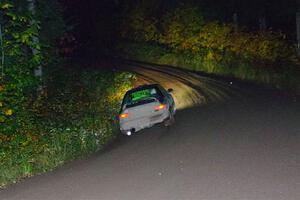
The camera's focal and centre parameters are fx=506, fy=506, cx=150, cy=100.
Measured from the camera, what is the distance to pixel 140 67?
41.0 meters

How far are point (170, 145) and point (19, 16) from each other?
605cm

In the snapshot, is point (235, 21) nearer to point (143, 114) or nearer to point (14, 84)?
point (143, 114)

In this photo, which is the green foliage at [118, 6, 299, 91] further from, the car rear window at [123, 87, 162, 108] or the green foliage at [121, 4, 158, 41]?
the car rear window at [123, 87, 162, 108]

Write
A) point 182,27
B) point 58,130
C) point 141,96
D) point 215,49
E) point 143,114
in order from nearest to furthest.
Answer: point 58,130 < point 143,114 < point 141,96 < point 215,49 < point 182,27

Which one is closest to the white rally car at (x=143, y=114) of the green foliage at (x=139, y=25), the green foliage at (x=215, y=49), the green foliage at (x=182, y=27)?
the green foliage at (x=215, y=49)

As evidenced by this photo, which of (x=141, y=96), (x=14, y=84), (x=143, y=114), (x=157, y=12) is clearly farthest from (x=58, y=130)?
(x=157, y=12)

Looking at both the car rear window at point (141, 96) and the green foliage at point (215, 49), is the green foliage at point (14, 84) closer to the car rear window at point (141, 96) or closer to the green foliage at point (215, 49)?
the car rear window at point (141, 96)

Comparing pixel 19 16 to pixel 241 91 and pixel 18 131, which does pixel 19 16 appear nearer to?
pixel 18 131

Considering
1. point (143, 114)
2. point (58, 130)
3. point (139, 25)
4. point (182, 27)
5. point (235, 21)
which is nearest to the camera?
point (58, 130)

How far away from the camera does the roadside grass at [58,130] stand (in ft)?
48.3

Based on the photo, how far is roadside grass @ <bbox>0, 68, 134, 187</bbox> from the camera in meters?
14.7

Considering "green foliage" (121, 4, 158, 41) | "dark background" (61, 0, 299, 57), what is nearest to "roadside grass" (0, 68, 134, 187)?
"dark background" (61, 0, 299, 57)

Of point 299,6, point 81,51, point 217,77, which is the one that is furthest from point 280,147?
point 81,51

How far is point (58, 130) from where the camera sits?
1691 cm
